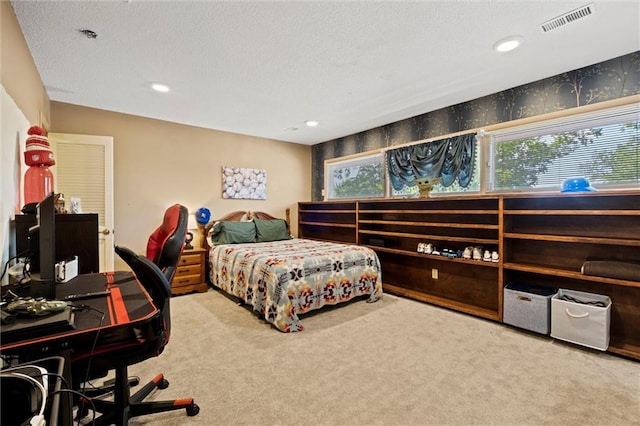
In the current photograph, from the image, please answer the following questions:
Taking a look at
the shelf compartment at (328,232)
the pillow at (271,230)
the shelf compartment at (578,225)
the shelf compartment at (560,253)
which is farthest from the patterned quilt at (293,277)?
the shelf compartment at (578,225)

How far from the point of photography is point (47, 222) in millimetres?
1264

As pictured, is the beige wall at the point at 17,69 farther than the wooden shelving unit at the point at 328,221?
No

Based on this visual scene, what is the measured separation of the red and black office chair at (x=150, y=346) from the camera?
1395 mm

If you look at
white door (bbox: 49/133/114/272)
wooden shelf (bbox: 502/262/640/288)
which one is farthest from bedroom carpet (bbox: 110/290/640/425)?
white door (bbox: 49/133/114/272)

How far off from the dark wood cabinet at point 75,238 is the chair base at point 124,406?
0.85 meters

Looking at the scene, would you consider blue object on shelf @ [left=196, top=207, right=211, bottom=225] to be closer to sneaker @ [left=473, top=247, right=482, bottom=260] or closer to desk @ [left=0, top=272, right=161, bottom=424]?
desk @ [left=0, top=272, right=161, bottom=424]

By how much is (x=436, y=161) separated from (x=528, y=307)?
200 cm

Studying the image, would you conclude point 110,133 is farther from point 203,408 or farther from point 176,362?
point 203,408

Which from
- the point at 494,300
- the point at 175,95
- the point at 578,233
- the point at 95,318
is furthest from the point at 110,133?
the point at 578,233

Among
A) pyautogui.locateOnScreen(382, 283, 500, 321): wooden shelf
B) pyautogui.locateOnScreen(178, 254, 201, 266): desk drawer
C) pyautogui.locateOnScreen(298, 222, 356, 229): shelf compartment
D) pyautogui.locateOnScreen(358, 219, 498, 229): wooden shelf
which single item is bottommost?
pyautogui.locateOnScreen(382, 283, 500, 321): wooden shelf

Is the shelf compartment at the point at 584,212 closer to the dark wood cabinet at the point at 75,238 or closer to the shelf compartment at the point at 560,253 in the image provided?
the shelf compartment at the point at 560,253

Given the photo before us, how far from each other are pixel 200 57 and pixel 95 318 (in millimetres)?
2301

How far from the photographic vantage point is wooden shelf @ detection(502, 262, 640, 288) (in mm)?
2383

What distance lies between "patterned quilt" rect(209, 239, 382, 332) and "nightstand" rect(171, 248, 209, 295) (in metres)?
0.28
